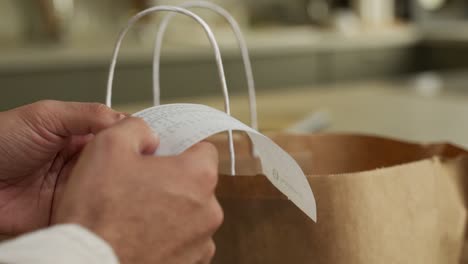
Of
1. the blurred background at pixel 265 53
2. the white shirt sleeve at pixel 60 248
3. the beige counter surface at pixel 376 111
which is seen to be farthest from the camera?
the blurred background at pixel 265 53

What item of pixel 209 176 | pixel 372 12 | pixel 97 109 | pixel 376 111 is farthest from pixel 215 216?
pixel 372 12

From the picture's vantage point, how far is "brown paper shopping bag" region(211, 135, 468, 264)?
0.60 m

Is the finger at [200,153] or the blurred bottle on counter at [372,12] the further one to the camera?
the blurred bottle on counter at [372,12]

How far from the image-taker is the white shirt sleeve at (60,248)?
40cm

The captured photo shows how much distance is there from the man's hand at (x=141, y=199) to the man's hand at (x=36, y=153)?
111 mm

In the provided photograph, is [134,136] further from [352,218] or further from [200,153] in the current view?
[352,218]

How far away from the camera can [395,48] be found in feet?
11.8

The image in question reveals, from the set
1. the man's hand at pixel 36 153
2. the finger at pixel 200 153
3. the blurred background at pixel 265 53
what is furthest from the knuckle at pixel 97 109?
the blurred background at pixel 265 53

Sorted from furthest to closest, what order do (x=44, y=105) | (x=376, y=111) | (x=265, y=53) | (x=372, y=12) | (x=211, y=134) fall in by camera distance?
(x=372, y=12) → (x=265, y=53) → (x=376, y=111) → (x=44, y=105) → (x=211, y=134)

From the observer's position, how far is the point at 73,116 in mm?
589

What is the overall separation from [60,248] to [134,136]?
0.36ft

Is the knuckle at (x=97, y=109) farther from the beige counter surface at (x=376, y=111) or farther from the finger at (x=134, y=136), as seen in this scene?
the beige counter surface at (x=376, y=111)

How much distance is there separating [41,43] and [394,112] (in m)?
1.80

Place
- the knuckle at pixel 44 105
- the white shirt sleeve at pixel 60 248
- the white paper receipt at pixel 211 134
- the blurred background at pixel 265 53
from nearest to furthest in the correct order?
the white shirt sleeve at pixel 60 248, the white paper receipt at pixel 211 134, the knuckle at pixel 44 105, the blurred background at pixel 265 53
